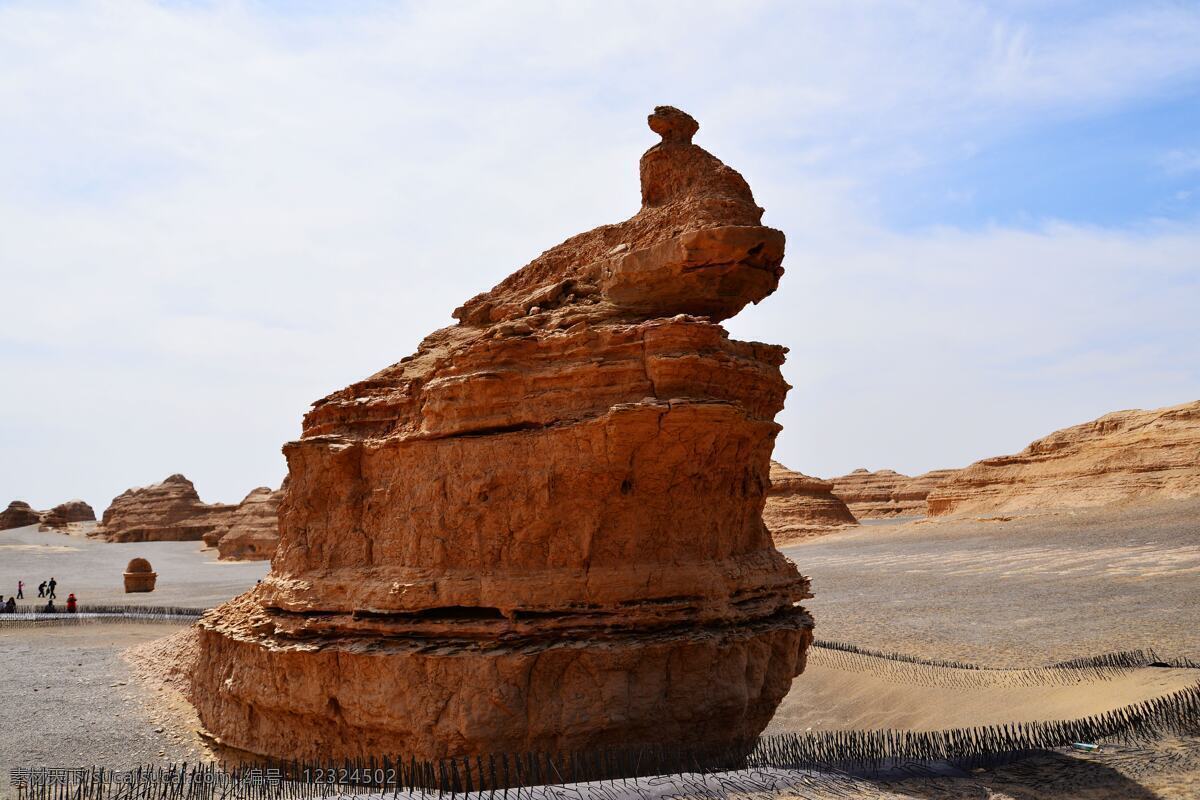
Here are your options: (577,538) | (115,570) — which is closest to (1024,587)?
(577,538)

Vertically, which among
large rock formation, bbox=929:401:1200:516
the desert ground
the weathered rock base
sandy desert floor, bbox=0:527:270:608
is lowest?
sandy desert floor, bbox=0:527:270:608

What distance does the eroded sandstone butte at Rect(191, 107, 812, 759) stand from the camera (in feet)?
30.2

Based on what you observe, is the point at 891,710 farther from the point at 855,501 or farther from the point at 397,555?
the point at 855,501

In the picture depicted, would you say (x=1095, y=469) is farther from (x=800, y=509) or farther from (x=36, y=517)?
(x=36, y=517)

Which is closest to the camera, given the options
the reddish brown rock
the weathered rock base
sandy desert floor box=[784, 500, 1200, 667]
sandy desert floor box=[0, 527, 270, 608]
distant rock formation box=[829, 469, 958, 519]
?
the weathered rock base

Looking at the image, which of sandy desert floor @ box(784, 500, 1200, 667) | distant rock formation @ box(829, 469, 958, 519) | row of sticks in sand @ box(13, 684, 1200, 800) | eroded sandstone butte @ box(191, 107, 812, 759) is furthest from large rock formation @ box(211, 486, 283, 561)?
distant rock formation @ box(829, 469, 958, 519)

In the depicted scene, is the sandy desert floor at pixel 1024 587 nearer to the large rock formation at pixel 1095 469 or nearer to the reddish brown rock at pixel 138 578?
the large rock formation at pixel 1095 469

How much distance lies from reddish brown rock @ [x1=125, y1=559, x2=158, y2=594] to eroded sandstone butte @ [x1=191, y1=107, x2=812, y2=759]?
96.0 ft

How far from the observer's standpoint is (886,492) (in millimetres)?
74250

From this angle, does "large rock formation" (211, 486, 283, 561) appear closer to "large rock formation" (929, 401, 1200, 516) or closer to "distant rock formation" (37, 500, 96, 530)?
"distant rock formation" (37, 500, 96, 530)

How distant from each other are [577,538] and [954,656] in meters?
12.0

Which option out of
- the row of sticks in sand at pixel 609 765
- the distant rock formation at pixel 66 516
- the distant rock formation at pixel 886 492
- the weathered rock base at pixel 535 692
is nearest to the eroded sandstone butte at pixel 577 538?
the weathered rock base at pixel 535 692

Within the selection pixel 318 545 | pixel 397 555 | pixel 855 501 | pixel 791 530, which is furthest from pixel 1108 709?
pixel 855 501

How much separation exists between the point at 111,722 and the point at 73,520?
8695cm
